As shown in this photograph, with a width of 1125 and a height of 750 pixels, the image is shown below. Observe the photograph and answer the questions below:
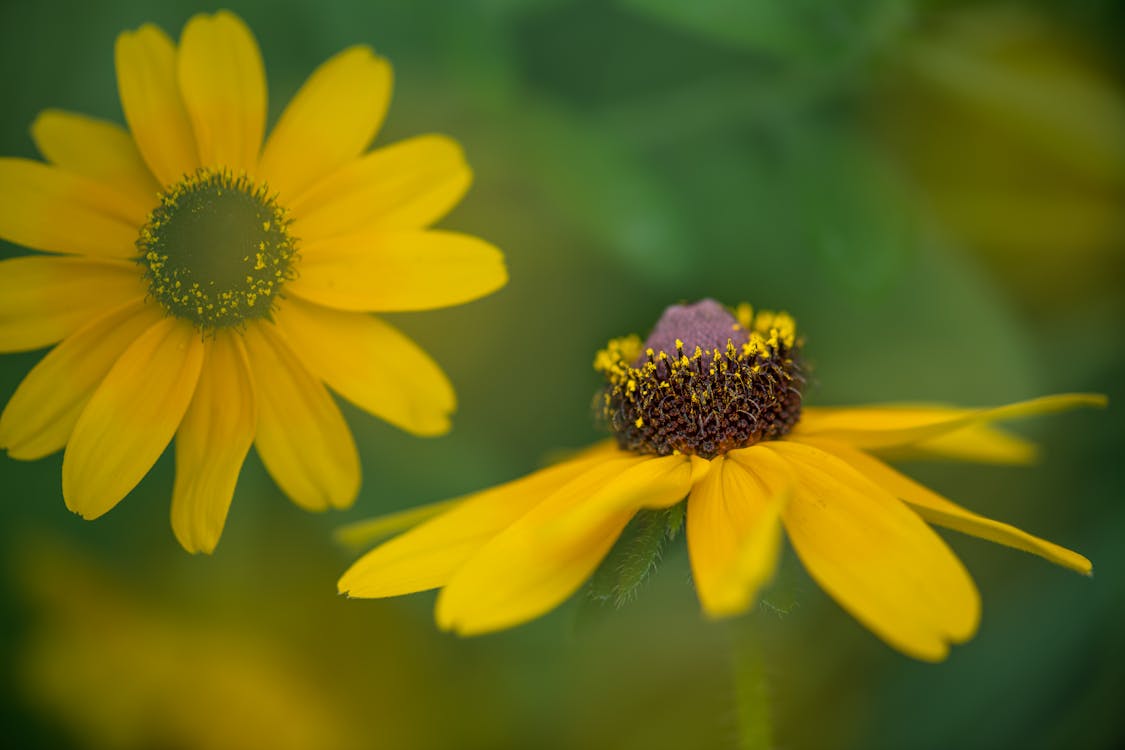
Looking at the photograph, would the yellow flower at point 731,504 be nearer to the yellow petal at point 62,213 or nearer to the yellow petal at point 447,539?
the yellow petal at point 447,539

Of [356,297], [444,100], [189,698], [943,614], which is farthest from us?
[444,100]

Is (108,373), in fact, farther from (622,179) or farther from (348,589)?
(622,179)

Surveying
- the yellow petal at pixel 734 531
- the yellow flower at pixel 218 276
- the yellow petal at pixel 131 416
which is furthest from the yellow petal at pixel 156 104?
the yellow petal at pixel 734 531

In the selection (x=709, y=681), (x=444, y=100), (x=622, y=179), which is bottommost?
(x=709, y=681)

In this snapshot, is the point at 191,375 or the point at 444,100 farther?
the point at 444,100

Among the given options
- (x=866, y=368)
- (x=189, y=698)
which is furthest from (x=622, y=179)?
(x=189, y=698)

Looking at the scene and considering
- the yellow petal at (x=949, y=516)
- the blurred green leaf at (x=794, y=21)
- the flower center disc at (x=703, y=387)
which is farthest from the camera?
the blurred green leaf at (x=794, y=21)

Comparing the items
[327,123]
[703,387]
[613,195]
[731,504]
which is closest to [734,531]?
[731,504]
